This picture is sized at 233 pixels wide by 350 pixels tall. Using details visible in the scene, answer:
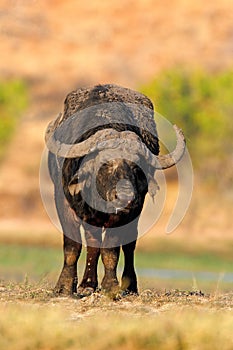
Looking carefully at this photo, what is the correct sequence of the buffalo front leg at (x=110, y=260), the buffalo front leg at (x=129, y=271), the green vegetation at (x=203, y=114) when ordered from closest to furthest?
the buffalo front leg at (x=110, y=260)
the buffalo front leg at (x=129, y=271)
the green vegetation at (x=203, y=114)

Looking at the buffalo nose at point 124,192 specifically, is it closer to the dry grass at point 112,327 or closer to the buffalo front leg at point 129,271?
the dry grass at point 112,327

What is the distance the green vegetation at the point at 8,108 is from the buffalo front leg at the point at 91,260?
3790 centimetres

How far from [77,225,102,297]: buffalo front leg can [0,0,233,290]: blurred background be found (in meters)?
1.57

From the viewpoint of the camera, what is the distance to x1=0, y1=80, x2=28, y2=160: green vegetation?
161 ft

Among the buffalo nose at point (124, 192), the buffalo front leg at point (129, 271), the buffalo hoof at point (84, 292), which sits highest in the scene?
the buffalo nose at point (124, 192)

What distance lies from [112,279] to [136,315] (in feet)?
4.67

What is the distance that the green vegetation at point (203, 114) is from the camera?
4519cm

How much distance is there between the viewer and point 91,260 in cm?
1117

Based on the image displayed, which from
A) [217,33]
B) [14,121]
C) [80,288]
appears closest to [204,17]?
[217,33]

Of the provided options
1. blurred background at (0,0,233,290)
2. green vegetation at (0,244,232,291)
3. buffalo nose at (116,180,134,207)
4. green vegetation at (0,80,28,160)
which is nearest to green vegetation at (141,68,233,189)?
blurred background at (0,0,233,290)

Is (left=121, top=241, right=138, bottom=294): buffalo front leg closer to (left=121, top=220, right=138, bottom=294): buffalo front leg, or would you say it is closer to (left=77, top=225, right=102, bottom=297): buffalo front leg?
(left=121, top=220, right=138, bottom=294): buffalo front leg

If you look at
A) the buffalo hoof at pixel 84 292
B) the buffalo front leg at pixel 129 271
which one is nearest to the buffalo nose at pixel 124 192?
the buffalo hoof at pixel 84 292

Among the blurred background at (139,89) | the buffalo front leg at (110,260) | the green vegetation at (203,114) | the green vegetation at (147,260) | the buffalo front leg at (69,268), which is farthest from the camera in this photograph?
the green vegetation at (203,114)

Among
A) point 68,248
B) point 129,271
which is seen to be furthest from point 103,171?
point 129,271
